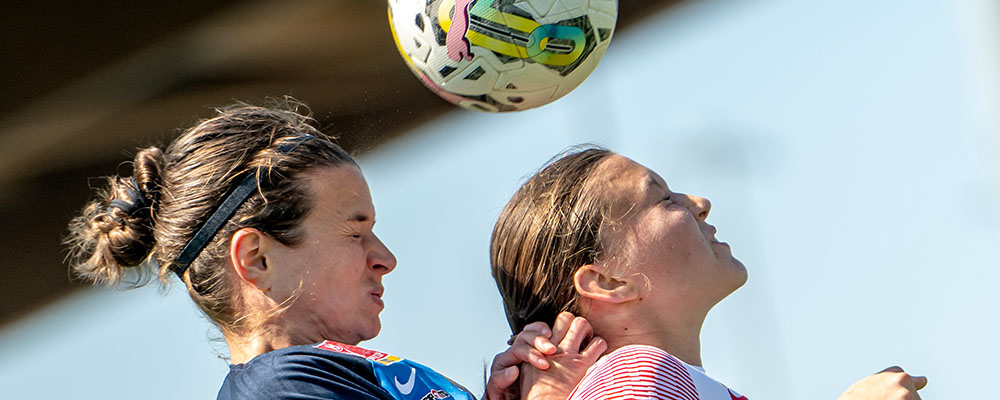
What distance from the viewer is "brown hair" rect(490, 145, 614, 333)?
11.7 feet

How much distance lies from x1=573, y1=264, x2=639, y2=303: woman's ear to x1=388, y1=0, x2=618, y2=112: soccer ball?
2.18 ft

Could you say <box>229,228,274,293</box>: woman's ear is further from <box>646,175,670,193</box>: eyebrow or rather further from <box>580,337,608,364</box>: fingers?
<box>646,175,670,193</box>: eyebrow

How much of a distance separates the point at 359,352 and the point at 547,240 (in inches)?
27.3

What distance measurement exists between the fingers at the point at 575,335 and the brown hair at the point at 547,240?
0.10 metres

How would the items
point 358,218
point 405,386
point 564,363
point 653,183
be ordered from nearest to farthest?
1. point 405,386
2. point 564,363
3. point 358,218
4. point 653,183

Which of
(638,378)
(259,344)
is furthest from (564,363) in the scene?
(259,344)

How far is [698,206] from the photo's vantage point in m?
3.69

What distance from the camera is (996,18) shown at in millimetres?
9461

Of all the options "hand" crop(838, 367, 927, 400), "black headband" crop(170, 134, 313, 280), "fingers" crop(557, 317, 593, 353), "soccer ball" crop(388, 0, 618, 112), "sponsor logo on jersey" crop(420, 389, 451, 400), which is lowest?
"hand" crop(838, 367, 927, 400)

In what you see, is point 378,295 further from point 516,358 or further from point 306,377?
point 306,377

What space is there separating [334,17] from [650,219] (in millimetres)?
6497

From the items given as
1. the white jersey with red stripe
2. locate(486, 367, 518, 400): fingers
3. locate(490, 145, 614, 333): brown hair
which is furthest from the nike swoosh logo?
locate(490, 145, 614, 333): brown hair

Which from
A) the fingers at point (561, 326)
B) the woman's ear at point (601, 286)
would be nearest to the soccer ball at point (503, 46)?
the woman's ear at point (601, 286)

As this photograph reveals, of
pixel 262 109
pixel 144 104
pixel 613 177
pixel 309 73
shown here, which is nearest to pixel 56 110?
pixel 144 104
